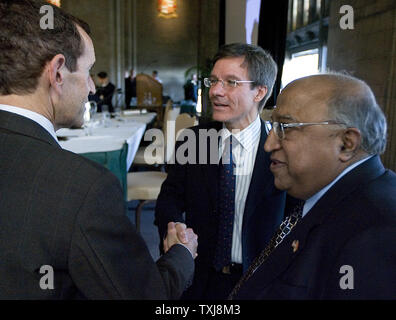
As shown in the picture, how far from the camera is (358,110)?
949 millimetres

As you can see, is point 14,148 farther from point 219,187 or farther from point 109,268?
point 219,187

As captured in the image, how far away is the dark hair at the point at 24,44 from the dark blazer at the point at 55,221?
9 cm

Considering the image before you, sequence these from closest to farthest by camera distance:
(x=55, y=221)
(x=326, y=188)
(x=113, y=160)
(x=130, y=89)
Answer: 1. (x=55, y=221)
2. (x=326, y=188)
3. (x=113, y=160)
4. (x=130, y=89)

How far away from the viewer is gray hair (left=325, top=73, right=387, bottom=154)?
942mm

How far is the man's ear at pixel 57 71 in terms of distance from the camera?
2.83 feet

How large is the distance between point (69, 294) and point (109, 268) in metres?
0.13

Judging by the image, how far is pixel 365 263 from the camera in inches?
29.7

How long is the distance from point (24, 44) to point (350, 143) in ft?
2.73

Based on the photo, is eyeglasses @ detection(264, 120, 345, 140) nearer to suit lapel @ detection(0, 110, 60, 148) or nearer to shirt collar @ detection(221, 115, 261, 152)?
shirt collar @ detection(221, 115, 261, 152)

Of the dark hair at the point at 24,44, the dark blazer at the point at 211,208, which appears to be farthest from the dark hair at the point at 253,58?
the dark hair at the point at 24,44

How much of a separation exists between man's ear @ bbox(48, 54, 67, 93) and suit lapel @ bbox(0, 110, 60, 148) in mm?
115

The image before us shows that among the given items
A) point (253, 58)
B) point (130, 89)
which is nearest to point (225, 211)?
point (253, 58)

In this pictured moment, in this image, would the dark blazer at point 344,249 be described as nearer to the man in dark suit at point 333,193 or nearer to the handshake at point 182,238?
the man in dark suit at point 333,193

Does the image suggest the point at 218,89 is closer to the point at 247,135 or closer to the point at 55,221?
the point at 247,135
